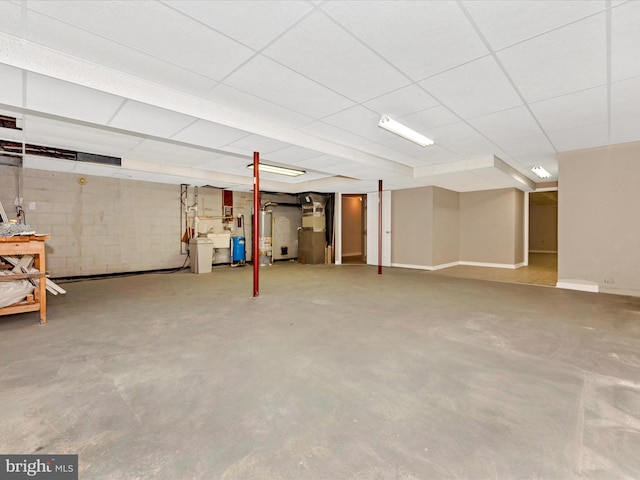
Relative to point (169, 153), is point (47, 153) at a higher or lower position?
lower

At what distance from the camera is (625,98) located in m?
3.21

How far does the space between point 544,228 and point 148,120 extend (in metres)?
16.8

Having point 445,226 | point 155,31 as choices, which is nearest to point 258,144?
point 155,31

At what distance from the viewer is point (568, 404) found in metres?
1.85

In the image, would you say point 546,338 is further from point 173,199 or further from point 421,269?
point 173,199

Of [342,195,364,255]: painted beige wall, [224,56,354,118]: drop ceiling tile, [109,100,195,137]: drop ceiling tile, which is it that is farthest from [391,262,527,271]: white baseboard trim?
[109,100,195,137]: drop ceiling tile

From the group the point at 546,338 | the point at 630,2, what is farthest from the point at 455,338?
the point at 630,2

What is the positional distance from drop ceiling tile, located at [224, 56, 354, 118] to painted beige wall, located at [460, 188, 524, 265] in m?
7.09

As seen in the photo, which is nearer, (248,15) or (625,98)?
(248,15)

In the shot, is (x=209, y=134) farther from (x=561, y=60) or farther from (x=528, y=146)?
(x=528, y=146)

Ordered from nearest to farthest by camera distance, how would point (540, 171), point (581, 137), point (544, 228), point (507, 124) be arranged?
point (507, 124) → point (581, 137) → point (540, 171) → point (544, 228)

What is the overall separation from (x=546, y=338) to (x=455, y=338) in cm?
90

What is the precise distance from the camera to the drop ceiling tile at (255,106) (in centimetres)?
315

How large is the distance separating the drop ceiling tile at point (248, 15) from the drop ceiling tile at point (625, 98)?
3.16m
